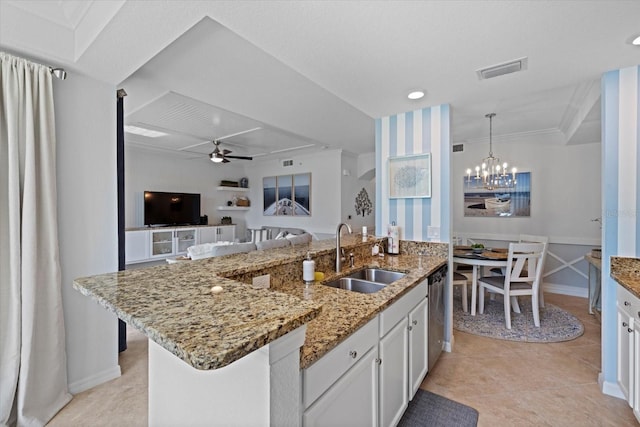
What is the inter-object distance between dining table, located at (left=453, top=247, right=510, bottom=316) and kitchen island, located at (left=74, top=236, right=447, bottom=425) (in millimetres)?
2371

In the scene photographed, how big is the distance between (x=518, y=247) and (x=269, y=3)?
129 inches

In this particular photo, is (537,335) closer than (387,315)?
No

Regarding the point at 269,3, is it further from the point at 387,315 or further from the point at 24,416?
the point at 24,416

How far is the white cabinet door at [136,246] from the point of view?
200 inches

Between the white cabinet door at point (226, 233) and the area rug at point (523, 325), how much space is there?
498 centimetres

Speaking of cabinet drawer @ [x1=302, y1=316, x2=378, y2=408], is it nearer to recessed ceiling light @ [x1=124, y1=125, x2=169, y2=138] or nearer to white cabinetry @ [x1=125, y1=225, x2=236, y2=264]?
recessed ceiling light @ [x1=124, y1=125, x2=169, y2=138]

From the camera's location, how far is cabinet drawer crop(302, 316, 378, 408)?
0.96 metres

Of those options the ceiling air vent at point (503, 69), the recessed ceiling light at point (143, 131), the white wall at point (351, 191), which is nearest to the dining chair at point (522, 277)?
the ceiling air vent at point (503, 69)

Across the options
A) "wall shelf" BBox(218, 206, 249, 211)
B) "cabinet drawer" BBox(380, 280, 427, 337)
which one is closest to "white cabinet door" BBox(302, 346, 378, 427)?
"cabinet drawer" BBox(380, 280, 427, 337)

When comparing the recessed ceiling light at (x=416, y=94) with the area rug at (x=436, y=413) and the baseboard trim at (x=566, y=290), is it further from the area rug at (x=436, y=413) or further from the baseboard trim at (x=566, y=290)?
the baseboard trim at (x=566, y=290)

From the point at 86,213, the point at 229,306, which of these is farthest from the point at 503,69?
the point at 86,213

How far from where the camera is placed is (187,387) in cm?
108

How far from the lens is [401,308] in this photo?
170cm

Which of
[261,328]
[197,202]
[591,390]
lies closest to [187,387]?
[261,328]
